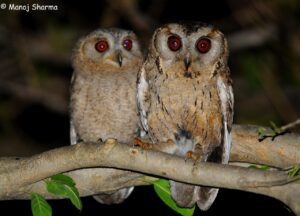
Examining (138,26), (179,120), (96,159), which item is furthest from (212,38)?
(138,26)

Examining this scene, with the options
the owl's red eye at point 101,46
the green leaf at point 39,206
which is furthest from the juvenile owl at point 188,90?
the green leaf at point 39,206

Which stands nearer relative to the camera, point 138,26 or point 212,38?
point 212,38

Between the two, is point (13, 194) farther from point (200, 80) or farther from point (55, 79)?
point (55, 79)

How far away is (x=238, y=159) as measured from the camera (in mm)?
3770

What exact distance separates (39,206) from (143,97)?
1.20 metres

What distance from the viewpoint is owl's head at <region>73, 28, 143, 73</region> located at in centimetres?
475

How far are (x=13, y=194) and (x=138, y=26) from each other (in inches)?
125

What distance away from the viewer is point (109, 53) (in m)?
4.82

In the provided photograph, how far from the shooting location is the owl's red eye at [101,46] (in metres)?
4.84

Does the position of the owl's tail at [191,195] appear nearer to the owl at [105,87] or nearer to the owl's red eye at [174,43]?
the owl at [105,87]

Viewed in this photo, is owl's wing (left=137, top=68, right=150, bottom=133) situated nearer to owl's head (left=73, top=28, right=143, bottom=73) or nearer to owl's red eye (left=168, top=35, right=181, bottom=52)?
owl's red eye (left=168, top=35, right=181, bottom=52)

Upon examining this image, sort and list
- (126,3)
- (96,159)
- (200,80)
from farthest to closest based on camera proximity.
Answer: (126,3) → (200,80) → (96,159)

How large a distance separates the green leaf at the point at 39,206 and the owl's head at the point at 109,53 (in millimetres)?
1645

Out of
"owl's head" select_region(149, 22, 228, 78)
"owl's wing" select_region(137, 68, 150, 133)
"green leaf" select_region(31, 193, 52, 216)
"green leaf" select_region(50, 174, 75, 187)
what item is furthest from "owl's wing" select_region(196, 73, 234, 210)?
"green leaf" select_region(31, 193, 52, 216)
